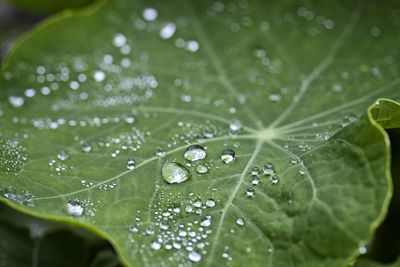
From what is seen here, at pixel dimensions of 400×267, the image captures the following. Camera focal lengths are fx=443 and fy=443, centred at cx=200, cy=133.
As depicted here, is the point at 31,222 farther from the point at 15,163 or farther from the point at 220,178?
the point at 220,178

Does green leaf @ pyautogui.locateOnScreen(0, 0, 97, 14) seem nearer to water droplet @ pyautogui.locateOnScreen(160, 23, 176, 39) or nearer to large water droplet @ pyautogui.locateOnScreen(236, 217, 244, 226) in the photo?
water droplet @ pyautogui.locateOnScreen(160, 23, 176, 39)

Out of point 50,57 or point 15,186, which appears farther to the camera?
point 50,57

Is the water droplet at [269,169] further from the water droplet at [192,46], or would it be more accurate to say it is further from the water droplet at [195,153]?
the water droplet at [192,46]

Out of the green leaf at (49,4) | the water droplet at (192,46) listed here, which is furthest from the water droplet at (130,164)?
the green leaf at (49,4)

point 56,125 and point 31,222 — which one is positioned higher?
point 56,125

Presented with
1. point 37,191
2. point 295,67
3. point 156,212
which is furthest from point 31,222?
point 295,67

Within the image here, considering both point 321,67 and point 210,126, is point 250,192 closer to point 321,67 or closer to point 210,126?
point 210,126
